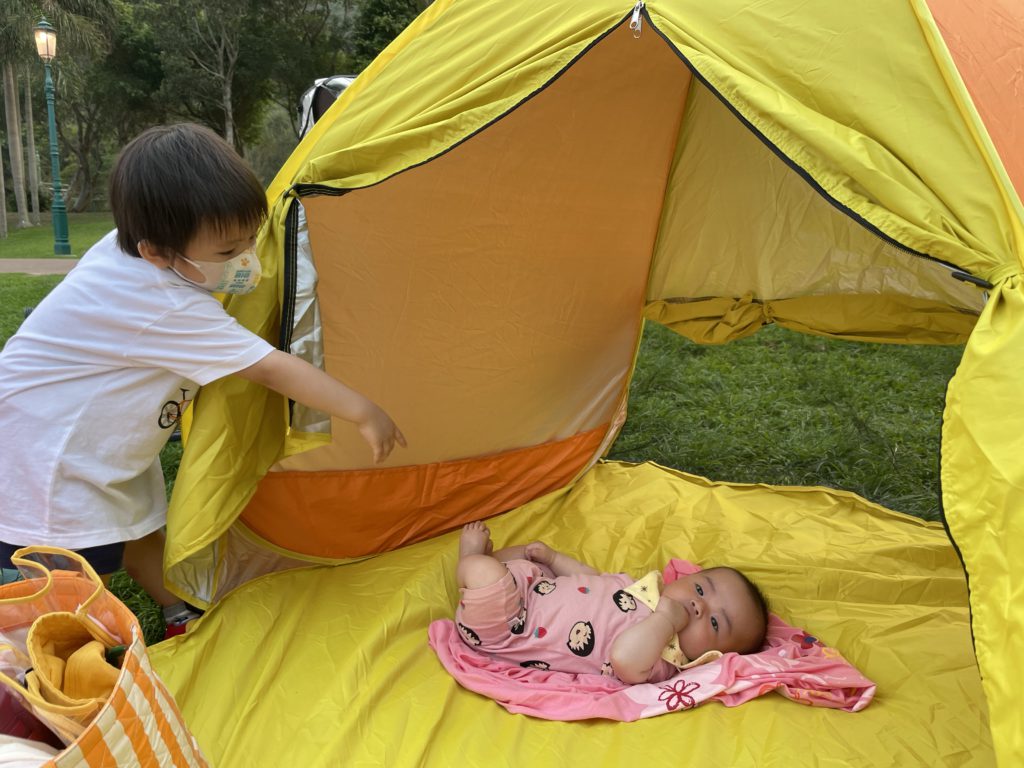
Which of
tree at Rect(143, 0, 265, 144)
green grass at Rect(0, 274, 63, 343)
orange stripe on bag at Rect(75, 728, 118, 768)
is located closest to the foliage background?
tree at Rect(143, 0, 265, 144)

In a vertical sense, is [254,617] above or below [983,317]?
below

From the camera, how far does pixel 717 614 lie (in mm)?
1762

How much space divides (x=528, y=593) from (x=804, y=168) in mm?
1082

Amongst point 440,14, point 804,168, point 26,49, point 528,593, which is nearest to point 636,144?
point 440,14

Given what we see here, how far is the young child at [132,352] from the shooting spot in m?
1.42

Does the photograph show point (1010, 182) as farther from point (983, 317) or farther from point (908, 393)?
point (908, 393)

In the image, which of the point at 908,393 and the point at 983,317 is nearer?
the point at 983,317

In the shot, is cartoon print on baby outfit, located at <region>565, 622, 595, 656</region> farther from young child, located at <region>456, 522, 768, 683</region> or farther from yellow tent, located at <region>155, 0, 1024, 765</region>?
→ yellow tent, located at <region>155, 0, 1024, 765</region>

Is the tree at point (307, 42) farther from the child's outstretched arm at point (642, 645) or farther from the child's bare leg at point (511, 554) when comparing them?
the child's outstretched arm at point (642, 645)

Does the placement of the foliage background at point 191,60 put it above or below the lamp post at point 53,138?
above

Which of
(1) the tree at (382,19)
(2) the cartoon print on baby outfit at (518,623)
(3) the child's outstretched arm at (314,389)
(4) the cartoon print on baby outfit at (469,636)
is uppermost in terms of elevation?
A: (1) the tree at (382,19)

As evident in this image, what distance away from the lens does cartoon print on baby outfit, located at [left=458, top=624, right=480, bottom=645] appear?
174 centimetres

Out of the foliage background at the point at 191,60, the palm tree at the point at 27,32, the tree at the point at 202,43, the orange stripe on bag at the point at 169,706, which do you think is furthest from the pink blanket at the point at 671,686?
the tree at the point at 202,43

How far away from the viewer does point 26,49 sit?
45.4 feet
